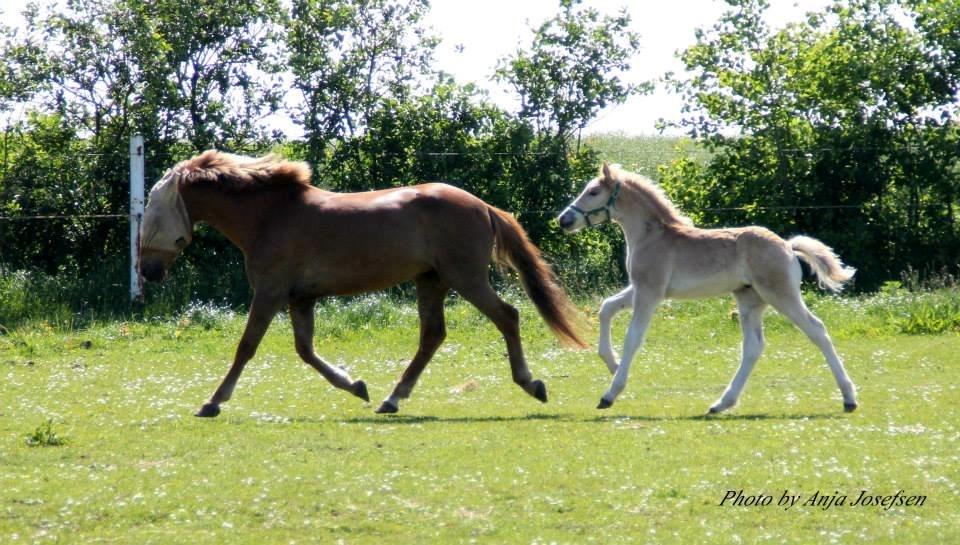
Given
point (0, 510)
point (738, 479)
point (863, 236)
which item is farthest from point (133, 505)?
point (863, 236)

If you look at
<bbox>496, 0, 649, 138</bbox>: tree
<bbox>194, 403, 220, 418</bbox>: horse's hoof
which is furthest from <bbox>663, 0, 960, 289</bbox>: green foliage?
<bbox>194, 403, 220, 418</bbox>: horse's hoof

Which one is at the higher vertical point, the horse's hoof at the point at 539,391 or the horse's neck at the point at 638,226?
the horse's neck at the point at 638,226

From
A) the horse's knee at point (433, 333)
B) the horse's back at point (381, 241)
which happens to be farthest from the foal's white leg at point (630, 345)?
the horse's knee at point (433, 333)

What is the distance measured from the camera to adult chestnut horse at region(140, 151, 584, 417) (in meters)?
12.0

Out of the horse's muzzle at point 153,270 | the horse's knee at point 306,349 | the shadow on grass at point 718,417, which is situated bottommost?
the shadow on grass at point 718,417

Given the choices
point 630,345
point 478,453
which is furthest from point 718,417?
point 478,453

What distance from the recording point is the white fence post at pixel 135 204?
863 inches

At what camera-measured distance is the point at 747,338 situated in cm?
1205

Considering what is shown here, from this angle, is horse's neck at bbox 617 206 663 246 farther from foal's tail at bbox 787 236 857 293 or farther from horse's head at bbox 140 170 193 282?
horse's head at bbox 140 170 193 282

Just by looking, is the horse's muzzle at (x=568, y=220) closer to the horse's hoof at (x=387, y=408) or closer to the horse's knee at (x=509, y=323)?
the horse's knee at (x=509, y=323)

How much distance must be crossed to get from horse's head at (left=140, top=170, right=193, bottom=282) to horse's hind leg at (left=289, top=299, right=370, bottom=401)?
1.20m

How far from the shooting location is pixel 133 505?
788 centimetres

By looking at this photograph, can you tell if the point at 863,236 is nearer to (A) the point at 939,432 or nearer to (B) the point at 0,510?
(A) the point at 939,432

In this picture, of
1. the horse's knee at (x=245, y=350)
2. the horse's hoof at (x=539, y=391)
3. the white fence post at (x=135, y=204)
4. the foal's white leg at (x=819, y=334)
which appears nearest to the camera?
the foal's white leg at (x=819, y=334)
